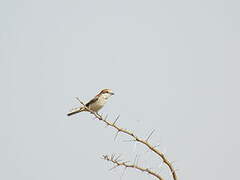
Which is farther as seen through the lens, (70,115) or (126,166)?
(70,115)

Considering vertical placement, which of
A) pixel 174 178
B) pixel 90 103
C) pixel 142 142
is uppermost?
pixel 90 103

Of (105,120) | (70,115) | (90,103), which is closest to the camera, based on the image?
(105,120)

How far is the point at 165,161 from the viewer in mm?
2852

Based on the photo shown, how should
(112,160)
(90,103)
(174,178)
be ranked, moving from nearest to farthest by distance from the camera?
(174,178), (112,160), (90,103)

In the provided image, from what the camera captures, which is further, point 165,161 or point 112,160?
point 112,160

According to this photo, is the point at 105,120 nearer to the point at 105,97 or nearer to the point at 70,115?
the point at 70,115

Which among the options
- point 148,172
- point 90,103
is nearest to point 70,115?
point 90,103

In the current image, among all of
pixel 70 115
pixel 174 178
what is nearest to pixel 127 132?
pixel 174 178

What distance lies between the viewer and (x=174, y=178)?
2.63 meters

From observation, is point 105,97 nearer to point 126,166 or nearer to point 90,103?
point 90,103

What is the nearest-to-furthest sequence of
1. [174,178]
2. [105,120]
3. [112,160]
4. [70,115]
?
[174,178] < [112,160] < [105,120] < [70,115]

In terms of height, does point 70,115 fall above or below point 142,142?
above

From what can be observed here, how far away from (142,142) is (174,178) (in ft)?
1.48

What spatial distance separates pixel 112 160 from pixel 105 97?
8.37 meters
